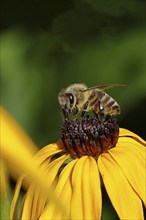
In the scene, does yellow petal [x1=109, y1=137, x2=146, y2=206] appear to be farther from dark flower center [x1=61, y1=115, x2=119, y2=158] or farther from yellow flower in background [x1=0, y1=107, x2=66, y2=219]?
yellow flower in background [x1=0, y1=107, x2=66, y2=219]

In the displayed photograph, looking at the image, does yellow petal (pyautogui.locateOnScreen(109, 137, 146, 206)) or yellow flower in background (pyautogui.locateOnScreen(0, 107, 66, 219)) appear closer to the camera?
yellow flower in background (pyautogui.locateOnScreen(0, 107, 66, 219))

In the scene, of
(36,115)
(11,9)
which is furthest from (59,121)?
(11,9)

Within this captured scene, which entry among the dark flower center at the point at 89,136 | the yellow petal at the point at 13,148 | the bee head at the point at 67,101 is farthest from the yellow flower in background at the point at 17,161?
the bee head at the point at 67,101

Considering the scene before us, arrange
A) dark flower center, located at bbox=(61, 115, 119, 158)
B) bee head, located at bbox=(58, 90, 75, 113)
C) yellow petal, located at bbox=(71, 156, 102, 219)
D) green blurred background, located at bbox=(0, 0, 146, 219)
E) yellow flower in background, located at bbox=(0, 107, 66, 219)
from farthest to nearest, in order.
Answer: green blurred background, located at bbox=(0, 0, 146, 219)
bee head, located at bbox=(58, 90, 75, 113)
dark flower center, located at bbox=(61, 115, 119, 158)
yellow petal, located at bbox=(71, 156, 102, 219)
yellow flower in background, located at bbox=(0, 107, 66, 219)

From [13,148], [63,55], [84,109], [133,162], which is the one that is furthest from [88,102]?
[63,55]

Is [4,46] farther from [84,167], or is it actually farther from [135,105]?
[84,167]

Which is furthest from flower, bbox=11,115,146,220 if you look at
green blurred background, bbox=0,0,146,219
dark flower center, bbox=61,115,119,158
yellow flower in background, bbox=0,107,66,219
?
green blurred background, bbox=0,0,146,219

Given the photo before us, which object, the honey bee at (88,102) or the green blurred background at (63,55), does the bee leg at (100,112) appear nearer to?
the honey bee at (88,102)

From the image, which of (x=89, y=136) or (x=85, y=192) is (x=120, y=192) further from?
(x=89, y=136)

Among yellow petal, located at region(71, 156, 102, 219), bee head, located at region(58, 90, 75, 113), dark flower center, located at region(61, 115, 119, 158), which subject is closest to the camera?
yellow petal, located at region(71, 156, 102, 219)
